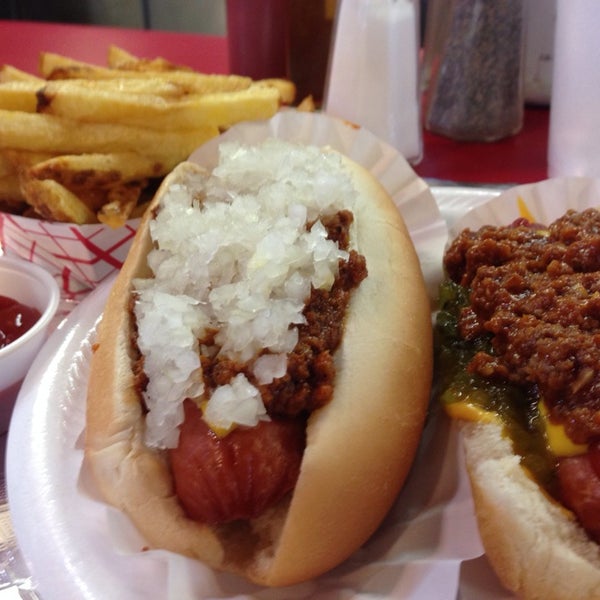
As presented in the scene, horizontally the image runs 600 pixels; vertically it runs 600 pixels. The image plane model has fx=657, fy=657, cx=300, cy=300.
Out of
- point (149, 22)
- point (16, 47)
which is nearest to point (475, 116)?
point (16, 47)

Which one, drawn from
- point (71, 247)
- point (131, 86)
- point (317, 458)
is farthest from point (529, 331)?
point (131, 86)

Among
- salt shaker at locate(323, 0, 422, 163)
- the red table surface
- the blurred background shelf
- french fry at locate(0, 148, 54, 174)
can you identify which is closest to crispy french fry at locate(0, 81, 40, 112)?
french fry at locate(0, 148, 54, 174)

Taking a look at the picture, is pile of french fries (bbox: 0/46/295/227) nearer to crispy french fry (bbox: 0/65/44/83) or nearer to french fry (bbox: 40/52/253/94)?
french fry (bbox: 40/52/253/94)

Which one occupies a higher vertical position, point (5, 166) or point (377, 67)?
point (377, 67)

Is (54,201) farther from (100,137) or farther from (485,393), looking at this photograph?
(485,393)

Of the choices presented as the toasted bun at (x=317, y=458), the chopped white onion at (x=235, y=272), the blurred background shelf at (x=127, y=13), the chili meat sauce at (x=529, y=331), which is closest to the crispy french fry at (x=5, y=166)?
the chopped white onion at (x=235, y=272)

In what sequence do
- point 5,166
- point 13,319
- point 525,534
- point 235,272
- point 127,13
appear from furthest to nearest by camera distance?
point 127,13, point 5,166, point 13,319, point 235,272, point 525,534

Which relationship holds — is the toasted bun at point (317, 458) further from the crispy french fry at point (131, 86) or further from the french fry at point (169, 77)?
the french fry at point (169, 77)

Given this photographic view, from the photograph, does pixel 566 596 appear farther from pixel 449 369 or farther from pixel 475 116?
pixel 475 116
